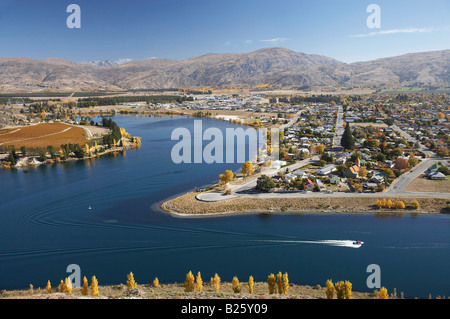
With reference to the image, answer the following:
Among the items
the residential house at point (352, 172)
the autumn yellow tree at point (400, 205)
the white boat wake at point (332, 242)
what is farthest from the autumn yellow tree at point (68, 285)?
the residential house at point (352, 172)

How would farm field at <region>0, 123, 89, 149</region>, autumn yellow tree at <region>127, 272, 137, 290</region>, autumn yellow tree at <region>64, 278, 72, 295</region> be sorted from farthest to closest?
farm field at <region>0, 123, 89, 149</region>
autumn yellow tree at <region>127, 272, 137, 290</region>
autumn yellow tree at <region>64, 278, 72, 295</region>

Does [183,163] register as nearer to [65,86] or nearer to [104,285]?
[104,285]

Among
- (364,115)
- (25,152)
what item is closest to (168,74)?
(364,115)

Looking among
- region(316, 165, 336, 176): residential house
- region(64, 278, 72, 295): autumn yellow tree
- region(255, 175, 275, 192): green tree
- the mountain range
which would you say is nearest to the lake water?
region(64, 278, 72, 295): autumn yellow tree

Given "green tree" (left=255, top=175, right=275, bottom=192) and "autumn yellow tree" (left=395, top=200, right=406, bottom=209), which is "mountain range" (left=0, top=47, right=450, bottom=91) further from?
"autumn yellow tree" (left=395, top=200, right=406, bottom=209)

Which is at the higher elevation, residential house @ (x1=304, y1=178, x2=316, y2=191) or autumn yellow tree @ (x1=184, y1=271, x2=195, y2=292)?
residential house @ (x1=304, y1=178, x2=316, y2=191)

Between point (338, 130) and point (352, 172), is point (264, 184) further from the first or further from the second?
point (338, 130)
